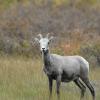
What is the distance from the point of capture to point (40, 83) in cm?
1411

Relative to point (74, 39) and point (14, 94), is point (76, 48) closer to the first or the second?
point (74, 39)

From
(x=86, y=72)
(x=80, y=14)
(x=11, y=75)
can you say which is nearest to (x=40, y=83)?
(x=11, y=75)

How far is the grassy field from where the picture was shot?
1219 centimetres

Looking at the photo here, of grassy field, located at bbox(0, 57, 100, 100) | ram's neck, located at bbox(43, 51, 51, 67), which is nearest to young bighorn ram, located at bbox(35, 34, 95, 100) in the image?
ram's neck, located at bbox(43, 51, 51, 67)

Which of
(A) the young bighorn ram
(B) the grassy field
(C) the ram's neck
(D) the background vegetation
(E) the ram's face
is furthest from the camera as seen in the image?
(D) the background vegetation

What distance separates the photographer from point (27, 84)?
13734 mm

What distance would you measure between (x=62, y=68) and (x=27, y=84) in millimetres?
2213

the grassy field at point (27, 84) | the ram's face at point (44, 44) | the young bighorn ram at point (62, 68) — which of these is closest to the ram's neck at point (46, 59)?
the young bighorn ram at point (62, 68)

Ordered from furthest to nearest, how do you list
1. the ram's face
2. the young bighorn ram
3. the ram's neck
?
the ram's neck
the young bighorn ram
the ram's face

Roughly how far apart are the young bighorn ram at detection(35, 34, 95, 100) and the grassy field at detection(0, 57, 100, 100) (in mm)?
504

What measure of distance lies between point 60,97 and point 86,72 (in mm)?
1050

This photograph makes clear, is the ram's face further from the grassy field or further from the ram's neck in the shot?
the grassy field

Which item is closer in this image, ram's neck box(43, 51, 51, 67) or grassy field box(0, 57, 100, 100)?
ram's neck box(43, 51, 51, 67)

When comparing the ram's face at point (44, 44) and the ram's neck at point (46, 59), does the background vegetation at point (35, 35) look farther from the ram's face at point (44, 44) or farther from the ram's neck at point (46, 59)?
the ram's face at point (44, 44)
